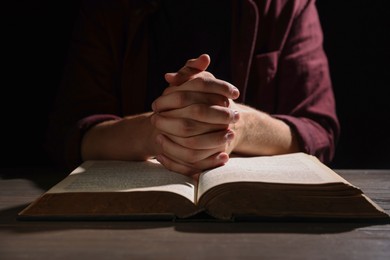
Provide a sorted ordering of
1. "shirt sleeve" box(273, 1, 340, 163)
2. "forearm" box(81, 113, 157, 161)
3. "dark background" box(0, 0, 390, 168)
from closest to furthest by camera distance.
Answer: "forearm" box(81, 113, 157, 161)
"shirt sleeve" box(273, 1, 340, 163)
"dark background" box(0, 0, 390, 168)

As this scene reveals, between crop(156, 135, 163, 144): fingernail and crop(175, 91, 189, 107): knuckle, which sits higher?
crop(175, 91, 189, 107): knuckle

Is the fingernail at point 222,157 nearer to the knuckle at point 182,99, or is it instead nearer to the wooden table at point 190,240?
the knuckle at point 182,99

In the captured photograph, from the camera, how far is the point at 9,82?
6.07 ft

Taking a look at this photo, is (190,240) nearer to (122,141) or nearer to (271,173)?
(271,173)

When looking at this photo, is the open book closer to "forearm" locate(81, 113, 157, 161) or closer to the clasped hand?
the clasped hand

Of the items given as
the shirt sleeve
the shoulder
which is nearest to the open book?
the shirt sleeve

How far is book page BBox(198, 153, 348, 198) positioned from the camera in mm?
767

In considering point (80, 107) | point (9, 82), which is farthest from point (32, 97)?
point (80, 107)

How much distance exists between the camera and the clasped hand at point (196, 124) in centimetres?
95

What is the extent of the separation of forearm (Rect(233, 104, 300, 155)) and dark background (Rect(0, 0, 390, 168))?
30.1 inches

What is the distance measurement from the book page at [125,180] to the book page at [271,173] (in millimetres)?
32

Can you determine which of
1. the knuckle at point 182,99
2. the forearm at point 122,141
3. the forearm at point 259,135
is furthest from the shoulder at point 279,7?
the knuckle at point 182,99

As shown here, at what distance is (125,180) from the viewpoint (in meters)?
0.84

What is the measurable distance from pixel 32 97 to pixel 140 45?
19.8 inches
